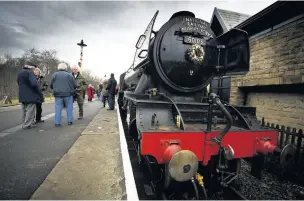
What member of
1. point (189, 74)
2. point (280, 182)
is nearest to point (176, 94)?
point (189, 74)

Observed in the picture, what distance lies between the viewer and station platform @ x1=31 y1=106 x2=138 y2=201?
2008 millimetres

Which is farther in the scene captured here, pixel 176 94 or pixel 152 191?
pixel 176 94

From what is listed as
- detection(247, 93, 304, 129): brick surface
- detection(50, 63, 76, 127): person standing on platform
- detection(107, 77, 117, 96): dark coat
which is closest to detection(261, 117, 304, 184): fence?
detection(247, 93, 304, 129): brick surface

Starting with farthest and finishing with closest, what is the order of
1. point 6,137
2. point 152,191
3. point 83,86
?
point 83,86 → point 6,137 → point 152,191

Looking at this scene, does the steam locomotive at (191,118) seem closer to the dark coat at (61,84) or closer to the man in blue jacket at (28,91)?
the dark coat at (61,84)

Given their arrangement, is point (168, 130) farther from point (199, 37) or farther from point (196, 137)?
point (199, 37)

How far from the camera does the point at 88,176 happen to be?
244 cm

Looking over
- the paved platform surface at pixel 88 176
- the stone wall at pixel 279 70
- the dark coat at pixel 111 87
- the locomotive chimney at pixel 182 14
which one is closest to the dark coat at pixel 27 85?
the paved platform surface at pixel 88 176

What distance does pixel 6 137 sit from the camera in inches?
173

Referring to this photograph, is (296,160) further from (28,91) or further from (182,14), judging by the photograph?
(28,91)

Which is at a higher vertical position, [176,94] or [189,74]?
[189,74]

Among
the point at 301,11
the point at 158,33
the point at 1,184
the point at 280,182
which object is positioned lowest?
the point at 280,182

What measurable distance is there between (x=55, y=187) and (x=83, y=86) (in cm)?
560

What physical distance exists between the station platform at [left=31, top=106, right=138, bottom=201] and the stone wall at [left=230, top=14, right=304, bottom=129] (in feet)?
14.0
